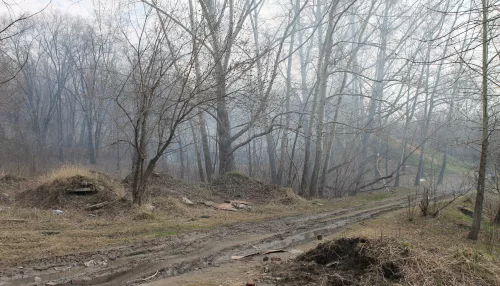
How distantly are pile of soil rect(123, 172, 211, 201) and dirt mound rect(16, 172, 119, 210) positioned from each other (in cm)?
150

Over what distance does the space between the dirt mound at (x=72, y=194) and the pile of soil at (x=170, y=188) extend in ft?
4.92

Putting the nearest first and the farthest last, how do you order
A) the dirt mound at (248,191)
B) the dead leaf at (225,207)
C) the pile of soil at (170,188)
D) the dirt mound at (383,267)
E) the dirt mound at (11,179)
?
the dirt mound at (383,267), the dead leaf at (225,207), the pile of soil at (170,188), the dirt mound at (11,179), the dirt mound at (248,191)

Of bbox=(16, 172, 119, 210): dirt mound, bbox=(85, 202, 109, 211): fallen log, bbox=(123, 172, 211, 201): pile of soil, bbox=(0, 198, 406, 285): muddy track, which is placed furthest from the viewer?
bbox=(123, 172, 211, 201): pile of soil

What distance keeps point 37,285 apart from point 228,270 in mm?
2334

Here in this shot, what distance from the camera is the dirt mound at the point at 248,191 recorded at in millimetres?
14278

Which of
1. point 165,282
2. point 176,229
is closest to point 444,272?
point 165,282

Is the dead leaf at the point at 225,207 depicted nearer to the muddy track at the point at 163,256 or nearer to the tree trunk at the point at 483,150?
the muddy track at the point at 163,256

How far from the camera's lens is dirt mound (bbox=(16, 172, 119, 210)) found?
10.1 m

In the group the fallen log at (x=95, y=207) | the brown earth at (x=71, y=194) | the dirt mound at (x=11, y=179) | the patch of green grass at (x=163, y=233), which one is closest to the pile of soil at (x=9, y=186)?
the dirt mound at (x=11, y=179)

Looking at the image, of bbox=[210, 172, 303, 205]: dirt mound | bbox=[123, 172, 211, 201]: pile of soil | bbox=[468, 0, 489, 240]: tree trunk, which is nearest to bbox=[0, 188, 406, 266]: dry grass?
bbox=[123, 172, 211, 201]: pile of soil

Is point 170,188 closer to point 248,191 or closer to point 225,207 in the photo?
point 225,207

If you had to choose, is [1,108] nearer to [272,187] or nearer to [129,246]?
[272,187]

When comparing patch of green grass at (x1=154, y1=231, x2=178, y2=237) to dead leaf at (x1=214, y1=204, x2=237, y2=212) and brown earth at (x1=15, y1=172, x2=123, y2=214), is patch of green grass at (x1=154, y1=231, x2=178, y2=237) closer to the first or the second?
brown earth at (x1=15, y1=172, x2=123, y2=214)

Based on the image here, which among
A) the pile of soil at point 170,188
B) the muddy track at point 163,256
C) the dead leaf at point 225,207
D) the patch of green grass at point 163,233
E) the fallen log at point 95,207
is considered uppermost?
the pile of soil at point 170,188
